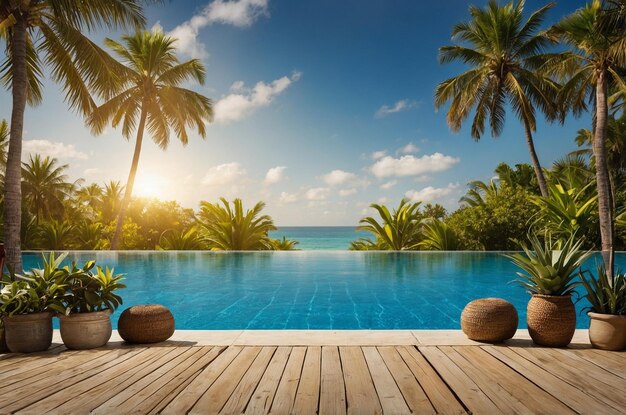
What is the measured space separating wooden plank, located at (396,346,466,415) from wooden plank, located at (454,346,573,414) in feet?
0.89

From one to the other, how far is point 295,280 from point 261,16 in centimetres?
723

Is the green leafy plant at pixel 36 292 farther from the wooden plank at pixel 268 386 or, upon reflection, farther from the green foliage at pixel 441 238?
the green foliage at pixel 441 238

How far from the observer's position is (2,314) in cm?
315

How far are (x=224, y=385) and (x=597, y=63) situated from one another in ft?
39.2

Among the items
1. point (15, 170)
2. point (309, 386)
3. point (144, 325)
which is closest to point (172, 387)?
point (309, 386)

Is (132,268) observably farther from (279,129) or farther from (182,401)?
(279,129)

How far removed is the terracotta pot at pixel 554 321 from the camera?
123 inches

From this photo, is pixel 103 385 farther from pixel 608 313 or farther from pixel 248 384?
pixel 608 313

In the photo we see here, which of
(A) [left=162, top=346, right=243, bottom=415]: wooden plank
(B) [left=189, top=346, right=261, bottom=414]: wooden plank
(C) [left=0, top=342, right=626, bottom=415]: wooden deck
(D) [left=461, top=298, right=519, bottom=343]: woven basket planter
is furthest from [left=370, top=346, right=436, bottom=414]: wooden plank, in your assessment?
(A) [left=162, top=346, right=243, bottom=415]: wooden plank

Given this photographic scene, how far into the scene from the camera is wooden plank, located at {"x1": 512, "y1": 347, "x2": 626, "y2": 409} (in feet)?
7.31

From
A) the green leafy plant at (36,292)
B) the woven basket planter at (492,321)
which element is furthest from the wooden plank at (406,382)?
the green leafy plant at (36,292)

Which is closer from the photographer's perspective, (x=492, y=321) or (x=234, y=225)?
(x=492, y=321)

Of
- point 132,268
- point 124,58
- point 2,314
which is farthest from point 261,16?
point 2,314

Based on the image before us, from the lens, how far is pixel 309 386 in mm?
2400
